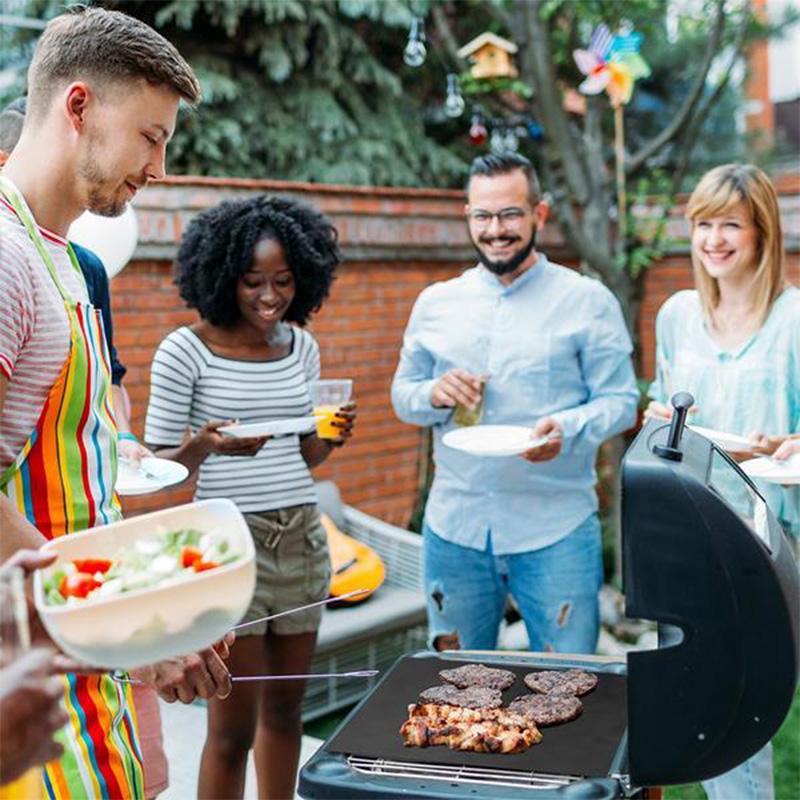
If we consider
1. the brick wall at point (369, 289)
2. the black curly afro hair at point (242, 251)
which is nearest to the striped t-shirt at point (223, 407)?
the black curly afro hair at point (242, 251)

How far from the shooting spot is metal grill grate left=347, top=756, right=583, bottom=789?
1.58 m

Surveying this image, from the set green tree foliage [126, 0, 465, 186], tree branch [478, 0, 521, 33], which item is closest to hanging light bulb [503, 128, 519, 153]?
green tree foliage [126, 0, 465, 186]

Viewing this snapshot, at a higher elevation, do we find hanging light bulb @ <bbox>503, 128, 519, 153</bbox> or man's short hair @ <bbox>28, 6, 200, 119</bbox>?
hanging light bulb @ <bbox>503, 128, 519, 153</bbox>

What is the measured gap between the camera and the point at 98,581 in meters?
1.16

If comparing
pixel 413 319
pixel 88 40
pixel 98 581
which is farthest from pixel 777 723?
pixel 413 319

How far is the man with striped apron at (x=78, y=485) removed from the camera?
1438 mm

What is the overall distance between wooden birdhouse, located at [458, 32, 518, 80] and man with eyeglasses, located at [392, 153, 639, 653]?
215 centimetres

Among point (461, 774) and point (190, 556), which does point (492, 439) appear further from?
point (190, 556)

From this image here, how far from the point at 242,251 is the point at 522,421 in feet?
2.91

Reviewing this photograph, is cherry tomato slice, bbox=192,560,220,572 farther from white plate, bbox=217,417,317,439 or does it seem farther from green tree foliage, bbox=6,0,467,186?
green tree foliage, bbox=6,0,467,186

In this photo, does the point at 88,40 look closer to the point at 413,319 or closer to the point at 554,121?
the point at 413,319

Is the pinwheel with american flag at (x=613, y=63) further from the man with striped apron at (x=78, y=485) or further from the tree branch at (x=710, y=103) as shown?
the man with striped apron at (x=78, y=485)

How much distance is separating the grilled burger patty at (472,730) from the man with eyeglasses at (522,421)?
1.05 metres

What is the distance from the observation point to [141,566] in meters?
1.18
